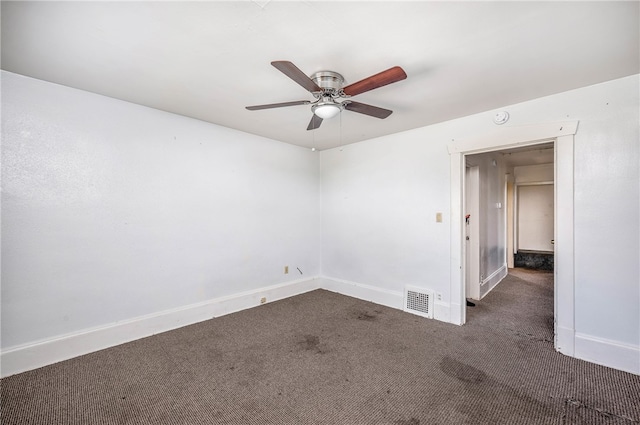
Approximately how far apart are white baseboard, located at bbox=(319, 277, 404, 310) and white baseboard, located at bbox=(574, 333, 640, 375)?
1.75m

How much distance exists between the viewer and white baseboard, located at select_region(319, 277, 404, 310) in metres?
3.77

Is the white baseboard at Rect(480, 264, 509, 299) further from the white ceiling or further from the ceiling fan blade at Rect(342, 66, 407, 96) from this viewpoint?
the ceiling fan blade at Rect(342, 66, 407, 96)

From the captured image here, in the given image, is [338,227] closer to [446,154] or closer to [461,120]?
[446,154]

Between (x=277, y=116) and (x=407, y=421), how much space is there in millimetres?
2952

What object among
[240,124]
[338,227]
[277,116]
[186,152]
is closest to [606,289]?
[338,227]

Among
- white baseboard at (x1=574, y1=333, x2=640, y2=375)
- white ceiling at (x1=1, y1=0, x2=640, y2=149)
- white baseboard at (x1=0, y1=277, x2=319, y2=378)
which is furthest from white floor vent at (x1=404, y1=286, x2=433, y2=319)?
white ceiling at (x1=1, y1=0, x2=640, y2=149)

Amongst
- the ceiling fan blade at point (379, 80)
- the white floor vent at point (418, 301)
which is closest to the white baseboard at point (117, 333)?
the white floor vent at point (418, 301)

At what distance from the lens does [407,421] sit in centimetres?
173

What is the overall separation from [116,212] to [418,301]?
11.6ft

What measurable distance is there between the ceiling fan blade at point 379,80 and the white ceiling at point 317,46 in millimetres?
221

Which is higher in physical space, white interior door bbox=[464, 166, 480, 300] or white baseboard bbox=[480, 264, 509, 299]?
white interior door bbox=[464, 166, 480, 300]

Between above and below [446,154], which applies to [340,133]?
above

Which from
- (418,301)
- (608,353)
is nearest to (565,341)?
(608,353)

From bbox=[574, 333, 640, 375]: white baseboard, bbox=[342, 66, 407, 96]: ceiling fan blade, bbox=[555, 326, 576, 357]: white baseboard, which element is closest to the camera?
bbox=[342, 66, 407, 96]: ceiling fan blade
